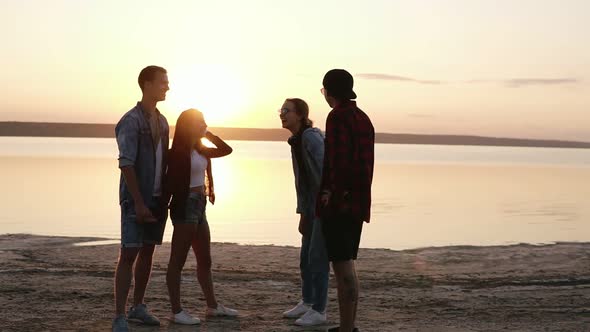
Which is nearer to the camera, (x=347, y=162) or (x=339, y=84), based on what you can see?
(x=347, y=162)

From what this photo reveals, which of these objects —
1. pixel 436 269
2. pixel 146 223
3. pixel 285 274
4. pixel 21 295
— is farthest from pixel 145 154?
pixel 436 269

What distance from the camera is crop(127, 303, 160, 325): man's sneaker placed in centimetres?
733

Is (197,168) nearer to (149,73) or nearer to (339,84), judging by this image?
(149,73)

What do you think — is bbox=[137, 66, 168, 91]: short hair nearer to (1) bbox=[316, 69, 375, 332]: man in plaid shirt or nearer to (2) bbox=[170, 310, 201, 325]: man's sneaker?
(1) bbox=[316, 69, 375, 332]: man in plaid shirt

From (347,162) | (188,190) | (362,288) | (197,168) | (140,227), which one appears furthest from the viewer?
(362,288)

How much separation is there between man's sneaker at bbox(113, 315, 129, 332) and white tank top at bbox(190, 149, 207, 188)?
3.89 feet

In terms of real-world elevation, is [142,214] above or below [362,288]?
above

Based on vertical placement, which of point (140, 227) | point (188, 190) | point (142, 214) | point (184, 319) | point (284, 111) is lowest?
point (184, 319)

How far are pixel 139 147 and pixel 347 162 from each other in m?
1.66

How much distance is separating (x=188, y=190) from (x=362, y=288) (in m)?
3.37

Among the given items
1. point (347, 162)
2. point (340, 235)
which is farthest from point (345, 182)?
point (340, 235)

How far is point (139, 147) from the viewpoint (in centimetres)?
676

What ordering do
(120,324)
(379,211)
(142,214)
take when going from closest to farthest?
(142,214), (120,324), (379,211)

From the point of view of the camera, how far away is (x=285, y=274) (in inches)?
435
